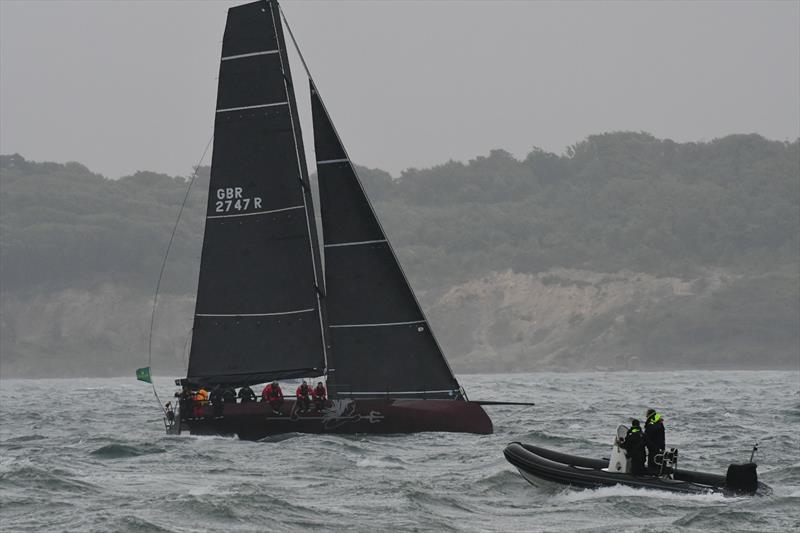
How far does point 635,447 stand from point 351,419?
33.9 ft

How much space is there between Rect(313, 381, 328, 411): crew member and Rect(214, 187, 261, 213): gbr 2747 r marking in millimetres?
5087

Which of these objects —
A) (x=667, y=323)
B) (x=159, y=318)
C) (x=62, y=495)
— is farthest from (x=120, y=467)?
(x=159, y=318)

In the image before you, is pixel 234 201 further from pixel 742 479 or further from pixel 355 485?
pixel 742 479

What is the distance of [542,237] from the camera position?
18162cm

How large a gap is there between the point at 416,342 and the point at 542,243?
147m

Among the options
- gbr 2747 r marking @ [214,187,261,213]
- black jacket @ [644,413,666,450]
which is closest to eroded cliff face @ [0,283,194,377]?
gbr 2747 r marking @ [214,187,261,213]

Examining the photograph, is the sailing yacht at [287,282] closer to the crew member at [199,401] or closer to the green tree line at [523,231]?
the crew member at [199,401]

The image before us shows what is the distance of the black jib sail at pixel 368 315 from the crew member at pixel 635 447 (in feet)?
31.4

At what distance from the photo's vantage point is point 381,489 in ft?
79.4

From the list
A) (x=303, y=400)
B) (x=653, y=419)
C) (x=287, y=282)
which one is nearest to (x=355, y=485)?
(x=653, y=419)

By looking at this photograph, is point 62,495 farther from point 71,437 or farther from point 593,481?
point 71,437

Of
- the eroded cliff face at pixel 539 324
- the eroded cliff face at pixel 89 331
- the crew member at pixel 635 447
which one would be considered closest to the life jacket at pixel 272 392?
the crew member at pixel 635 447

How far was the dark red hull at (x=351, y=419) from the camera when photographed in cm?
3158

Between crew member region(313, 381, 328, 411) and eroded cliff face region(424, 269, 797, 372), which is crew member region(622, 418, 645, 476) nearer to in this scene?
crew member region(313, 381, 328, 411)
